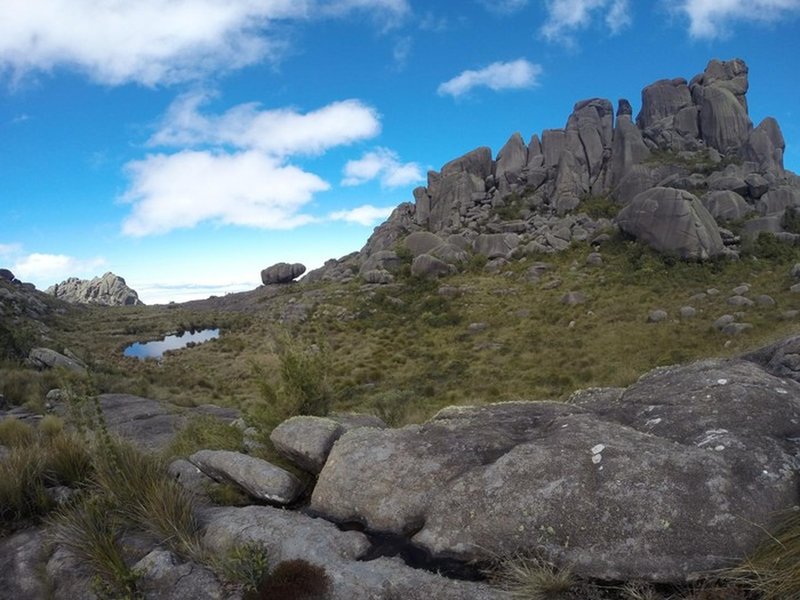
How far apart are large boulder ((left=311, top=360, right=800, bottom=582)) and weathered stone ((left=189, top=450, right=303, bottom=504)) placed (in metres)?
0.51

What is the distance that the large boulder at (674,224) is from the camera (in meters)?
39.4

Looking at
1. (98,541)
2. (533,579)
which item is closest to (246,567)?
(98,541)

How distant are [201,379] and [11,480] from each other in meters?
25.9

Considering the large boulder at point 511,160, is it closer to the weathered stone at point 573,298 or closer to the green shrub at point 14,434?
the weathered stone at point 573,298

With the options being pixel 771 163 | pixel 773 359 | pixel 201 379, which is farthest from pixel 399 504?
pixel 771 163

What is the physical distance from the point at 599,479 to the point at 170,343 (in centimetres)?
6325

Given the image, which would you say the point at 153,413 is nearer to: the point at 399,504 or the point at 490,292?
the point at 399,504

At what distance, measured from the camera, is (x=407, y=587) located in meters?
4.41

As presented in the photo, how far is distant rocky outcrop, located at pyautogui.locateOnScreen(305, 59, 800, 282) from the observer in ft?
149

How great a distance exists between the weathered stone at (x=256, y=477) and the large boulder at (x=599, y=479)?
0.51 metres

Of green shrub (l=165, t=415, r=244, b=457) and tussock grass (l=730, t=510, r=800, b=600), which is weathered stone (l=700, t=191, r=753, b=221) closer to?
tussock grass (l=730, t=510, r=800, b=600)

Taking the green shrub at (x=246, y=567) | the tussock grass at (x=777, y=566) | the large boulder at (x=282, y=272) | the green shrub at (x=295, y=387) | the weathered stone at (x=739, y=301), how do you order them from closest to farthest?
1. the tussock grass at (x=777, y=566)
2. the green shrub at (x=246, y=567)
3. the green shrub at (x=295, y=387)
4. the weathered stone at (x=739, y=301)
5. the large boulder at (x=282, y=272)

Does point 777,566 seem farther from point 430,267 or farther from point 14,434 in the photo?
point 430,267

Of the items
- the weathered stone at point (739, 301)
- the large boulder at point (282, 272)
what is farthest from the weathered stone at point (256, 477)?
the large boulder at point (282, 272)
